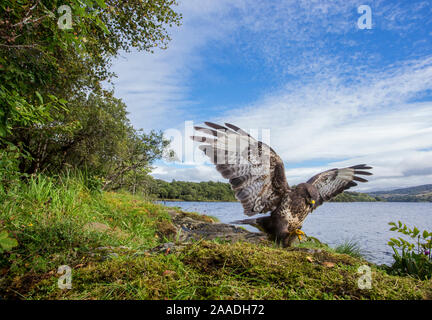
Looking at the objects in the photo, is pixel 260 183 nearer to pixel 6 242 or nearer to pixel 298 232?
pixel 298 232

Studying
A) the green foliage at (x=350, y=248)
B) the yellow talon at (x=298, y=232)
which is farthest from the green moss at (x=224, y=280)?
the green foliage at (x=350, y=248)

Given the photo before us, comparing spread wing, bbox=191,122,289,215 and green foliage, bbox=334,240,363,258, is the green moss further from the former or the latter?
green foliage, bbox=334,240,363,258

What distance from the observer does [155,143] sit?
14.9 meters

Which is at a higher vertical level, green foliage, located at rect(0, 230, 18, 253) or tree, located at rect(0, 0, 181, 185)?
tree, located at rect(0, 0, 181, 185)

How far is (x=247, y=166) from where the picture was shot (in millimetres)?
3877

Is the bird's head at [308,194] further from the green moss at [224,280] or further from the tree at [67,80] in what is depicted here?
the tree at [67,80]

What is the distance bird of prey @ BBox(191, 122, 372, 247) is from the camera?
3.74 m

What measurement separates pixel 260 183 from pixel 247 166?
1.29ft

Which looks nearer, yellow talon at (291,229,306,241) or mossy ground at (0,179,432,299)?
mossy ground at (0,179,432,299)

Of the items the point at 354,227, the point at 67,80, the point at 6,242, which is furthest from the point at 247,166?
the point at 354,227

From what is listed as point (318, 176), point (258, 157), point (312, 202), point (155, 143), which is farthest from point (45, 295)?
point (155, 143)

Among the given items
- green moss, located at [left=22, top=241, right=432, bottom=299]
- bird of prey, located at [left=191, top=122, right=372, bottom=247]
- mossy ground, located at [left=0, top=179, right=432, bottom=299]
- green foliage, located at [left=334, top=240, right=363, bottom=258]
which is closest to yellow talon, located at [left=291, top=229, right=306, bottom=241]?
bird of prey, located at [left=191, top=122, right=372, bottom=247]

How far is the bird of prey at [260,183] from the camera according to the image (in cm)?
374
